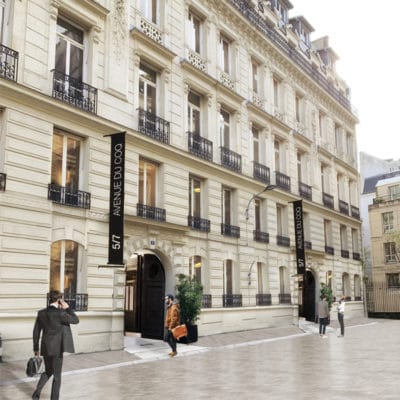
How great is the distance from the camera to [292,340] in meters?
20.5

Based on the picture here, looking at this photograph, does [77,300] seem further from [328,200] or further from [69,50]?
[328,200]

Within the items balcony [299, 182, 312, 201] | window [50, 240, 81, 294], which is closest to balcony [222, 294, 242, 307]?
window [50, 240, 81, 294]

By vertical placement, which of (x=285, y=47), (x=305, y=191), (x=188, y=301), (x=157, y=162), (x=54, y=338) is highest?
(x=285, y=47)

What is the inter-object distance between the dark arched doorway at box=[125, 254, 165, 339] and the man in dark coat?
10660 millimetres

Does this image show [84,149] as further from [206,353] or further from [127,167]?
[206,353]

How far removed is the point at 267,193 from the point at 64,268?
13062 millimetres

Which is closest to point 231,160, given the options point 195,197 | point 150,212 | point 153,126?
point 195,197

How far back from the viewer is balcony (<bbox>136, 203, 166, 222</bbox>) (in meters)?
18.2

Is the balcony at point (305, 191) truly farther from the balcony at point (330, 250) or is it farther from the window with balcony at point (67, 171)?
the window with balcony at point (67, 171)

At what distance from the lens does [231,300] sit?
2238cm

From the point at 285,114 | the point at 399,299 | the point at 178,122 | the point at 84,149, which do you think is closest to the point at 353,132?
the point at 285,114

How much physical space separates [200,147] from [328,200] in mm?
14151

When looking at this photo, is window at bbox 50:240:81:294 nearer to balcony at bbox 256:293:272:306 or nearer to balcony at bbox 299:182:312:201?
balcony at bbox 256:293:272:306

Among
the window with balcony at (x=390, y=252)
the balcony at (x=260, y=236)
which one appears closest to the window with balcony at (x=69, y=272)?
the balcony at (x=260, y=236)
